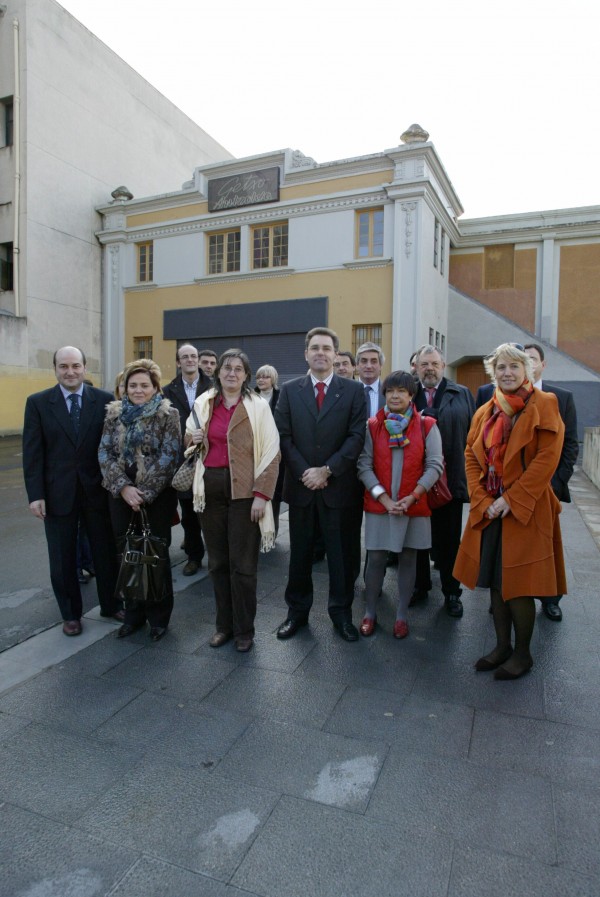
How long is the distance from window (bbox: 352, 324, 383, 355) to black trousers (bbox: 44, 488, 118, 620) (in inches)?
577

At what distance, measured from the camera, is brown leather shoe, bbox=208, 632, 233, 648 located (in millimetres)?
3834

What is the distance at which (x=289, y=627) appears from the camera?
401cm

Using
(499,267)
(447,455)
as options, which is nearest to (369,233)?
(499,267)

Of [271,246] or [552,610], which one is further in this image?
[271,246]

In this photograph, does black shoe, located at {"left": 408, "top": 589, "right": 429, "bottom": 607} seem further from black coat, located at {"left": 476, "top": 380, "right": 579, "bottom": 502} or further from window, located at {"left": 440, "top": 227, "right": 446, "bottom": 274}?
window, located at {"left": 440, "top": 227, "right": 446, "bottom": 274}

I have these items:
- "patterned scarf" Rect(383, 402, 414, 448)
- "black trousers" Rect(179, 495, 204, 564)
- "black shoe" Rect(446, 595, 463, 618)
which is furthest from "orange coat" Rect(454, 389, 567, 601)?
"black trousers" Rect(179, 495, 204, 564)

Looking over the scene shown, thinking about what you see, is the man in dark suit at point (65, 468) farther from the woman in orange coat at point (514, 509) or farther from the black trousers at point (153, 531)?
the woman in orange coat at point (514, 509)

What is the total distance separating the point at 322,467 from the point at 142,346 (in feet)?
64.1

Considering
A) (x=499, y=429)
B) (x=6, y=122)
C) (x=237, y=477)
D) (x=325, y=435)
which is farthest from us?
(x=6, y=122)

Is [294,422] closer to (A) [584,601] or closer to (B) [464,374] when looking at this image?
(A) [584,601]

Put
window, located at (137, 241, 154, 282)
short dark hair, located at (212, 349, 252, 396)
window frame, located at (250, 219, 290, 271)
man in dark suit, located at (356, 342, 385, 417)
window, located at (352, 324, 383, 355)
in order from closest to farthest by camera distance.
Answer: short dark hair, located at (212, 349, 252, 396) → man in dark suit, located at (356, 342, 385, 417) → window, located at (352, 324, 383, 355) → window frame, located at (250, 219, 290, 271) → window, located at (137, 241, 154, 282)

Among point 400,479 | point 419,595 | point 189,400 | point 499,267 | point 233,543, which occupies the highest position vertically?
point 499,267

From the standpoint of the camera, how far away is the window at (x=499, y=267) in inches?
837

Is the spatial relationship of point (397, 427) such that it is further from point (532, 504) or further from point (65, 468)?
point (65, 468)
